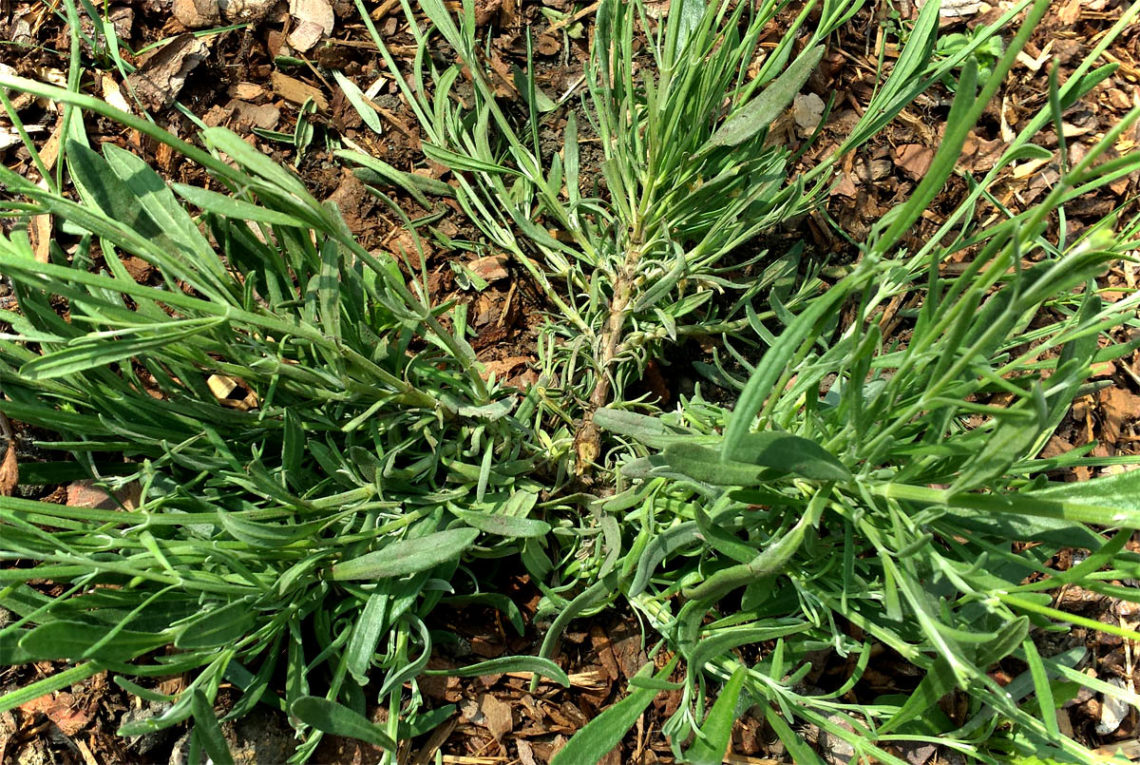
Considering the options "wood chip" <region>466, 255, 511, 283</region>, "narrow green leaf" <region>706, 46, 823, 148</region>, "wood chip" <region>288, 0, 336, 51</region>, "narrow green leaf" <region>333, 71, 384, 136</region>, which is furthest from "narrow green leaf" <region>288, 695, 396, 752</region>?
"wood chip" <region>288, 0, 336, 51</region>

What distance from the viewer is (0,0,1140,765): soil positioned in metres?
1.51

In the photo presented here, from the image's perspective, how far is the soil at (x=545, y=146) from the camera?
1.51 meters

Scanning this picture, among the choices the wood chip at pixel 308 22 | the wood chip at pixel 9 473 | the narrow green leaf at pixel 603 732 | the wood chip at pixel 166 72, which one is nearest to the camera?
the narrow green leaf at pixel 603 732

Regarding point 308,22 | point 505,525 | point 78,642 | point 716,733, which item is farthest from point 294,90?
point 716,733

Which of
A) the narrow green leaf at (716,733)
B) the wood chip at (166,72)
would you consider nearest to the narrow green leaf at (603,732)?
the narrow green leaf at (716,733)

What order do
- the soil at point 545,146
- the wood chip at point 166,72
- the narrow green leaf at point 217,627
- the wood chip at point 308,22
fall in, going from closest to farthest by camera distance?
the narrow green leaf at point 217,627
the soil at point 545,146
the wood chip at point 166,72
the wood chip at point 308,22

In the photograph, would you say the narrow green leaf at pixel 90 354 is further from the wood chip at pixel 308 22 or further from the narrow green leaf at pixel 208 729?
the wood chip at pixel 308 22

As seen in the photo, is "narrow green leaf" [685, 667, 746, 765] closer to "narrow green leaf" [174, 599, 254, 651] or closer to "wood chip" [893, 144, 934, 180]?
"narrow green leaf" [174, 599, 254, 651]

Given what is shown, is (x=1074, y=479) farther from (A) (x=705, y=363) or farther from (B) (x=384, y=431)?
(B) (x=384, y=431)

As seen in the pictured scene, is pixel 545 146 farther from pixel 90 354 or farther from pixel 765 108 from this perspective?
pixel 90 354

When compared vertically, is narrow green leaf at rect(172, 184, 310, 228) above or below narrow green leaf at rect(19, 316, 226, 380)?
above

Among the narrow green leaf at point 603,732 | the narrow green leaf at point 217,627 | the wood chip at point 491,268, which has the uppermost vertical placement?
the wood chip at point 491,268

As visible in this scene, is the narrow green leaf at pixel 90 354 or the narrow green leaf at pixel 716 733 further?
the narrow green leaf at pixel 716 733

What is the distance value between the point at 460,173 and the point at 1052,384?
1160 mm
